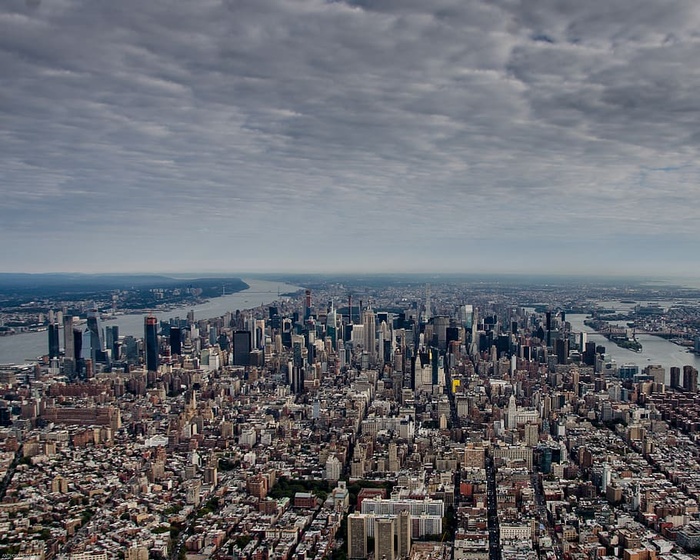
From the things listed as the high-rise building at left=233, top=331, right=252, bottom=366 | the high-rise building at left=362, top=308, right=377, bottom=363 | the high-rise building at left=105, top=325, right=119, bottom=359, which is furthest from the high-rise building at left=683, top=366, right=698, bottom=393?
the high-rise building at left=105, top=325, right=119, bottom=359

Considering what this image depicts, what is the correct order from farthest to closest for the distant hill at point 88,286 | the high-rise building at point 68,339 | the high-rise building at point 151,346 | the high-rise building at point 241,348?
the distant hill at point 88,286
the high-rise building at point 241,348
the high-rise building at point 68,339
the high-rise building at point 151,346

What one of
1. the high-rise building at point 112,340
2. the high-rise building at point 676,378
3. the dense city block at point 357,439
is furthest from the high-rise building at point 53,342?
the high-rise building at point 676,378

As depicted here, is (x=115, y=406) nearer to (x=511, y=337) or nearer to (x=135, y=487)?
(x=135, y=487)

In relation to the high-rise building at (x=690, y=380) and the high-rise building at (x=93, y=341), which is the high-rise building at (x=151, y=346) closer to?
the high-rise building at (x=93, y=341)

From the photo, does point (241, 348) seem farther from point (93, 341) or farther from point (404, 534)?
point (404, 534)

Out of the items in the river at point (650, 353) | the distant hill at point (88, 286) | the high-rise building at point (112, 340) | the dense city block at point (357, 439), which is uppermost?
the distant hill at point (88, 286)

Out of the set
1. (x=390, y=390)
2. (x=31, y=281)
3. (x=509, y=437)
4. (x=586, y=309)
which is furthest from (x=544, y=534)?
(x=31, y=281)

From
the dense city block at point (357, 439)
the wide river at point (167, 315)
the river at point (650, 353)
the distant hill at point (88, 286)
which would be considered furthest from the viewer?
the distant hill at point (88, 286)
